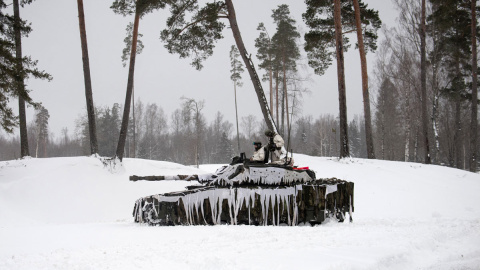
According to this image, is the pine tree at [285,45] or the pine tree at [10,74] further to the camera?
the pine tree at [285,45]

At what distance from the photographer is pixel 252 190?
690 centimetres

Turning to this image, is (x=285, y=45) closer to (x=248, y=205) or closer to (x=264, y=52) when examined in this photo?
(x=264, y=52)

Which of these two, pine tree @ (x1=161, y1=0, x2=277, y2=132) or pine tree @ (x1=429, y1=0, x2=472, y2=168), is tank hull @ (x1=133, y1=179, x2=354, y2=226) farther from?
pine tree @ (x1=429, y1=0, x2=472, y2=168)

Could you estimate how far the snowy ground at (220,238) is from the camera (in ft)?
11.1

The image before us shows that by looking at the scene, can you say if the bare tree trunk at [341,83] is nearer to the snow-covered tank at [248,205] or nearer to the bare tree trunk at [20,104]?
the snow-covered tank at [248,205]

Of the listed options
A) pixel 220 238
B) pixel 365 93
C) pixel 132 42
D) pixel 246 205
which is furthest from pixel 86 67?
pixel 365 93

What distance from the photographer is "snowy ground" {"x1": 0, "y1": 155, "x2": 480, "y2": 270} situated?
3.40 meters

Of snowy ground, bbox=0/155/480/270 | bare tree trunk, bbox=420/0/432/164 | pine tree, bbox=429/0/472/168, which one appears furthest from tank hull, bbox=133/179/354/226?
pine tree, bbox=429/0/472/168

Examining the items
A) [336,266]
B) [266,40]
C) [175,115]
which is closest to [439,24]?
[266,40]

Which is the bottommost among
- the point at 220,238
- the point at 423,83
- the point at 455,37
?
the point at 220,238

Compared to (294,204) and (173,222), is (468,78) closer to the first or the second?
(294,204)

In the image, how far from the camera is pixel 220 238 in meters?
4.71

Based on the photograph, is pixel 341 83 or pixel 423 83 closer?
pixel 341 83

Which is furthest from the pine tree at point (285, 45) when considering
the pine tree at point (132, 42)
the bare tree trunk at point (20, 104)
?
the bare tree trunk at point (20, 104)
